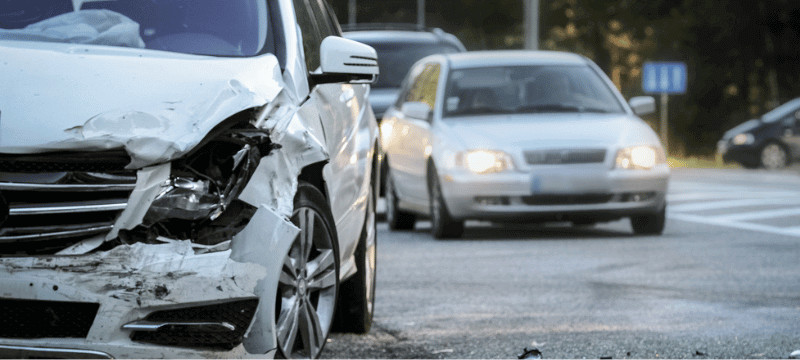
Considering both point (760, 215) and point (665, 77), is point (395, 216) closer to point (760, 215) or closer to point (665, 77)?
point (760, 215)

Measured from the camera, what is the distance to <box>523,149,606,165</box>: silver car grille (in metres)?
11.2

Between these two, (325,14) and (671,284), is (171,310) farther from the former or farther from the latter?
(671,284)

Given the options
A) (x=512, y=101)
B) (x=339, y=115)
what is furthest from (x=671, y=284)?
(x=512, y=101)

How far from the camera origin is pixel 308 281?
197 inches

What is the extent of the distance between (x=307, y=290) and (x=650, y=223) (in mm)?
7249

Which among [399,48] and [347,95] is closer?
[347,95]

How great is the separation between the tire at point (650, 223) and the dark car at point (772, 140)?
16.3m

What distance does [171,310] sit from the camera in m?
4.11

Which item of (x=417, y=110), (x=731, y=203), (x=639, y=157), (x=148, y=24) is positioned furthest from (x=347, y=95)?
(x=731, y=203)

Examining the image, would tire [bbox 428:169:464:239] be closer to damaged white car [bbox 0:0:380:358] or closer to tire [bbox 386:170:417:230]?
tire [bbox 386:170:417:230]

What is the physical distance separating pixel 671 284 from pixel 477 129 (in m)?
3.54

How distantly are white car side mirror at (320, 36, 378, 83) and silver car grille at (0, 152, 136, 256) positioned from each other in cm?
137

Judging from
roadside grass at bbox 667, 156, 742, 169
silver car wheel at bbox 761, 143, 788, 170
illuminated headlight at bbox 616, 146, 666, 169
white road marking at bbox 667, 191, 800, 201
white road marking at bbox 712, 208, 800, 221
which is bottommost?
roadside grass at bbox 667, 156, 742, 169

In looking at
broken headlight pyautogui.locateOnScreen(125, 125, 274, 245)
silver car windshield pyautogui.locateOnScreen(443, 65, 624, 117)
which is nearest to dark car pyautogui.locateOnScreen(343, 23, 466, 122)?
silver car windshield pyautogui.locateOnScreen(443, 65, 624, 117)
